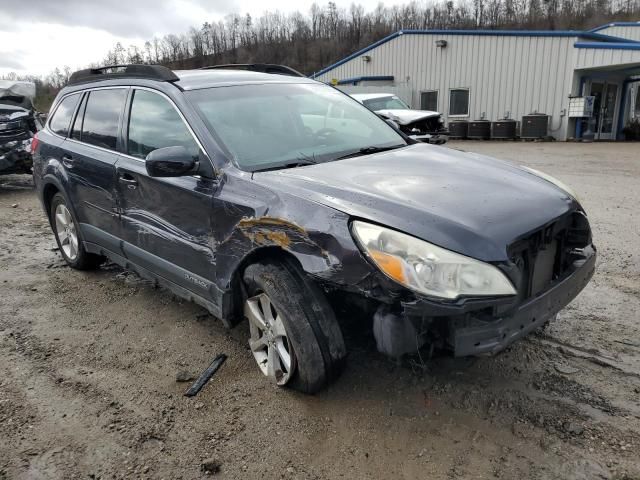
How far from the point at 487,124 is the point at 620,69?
499cm

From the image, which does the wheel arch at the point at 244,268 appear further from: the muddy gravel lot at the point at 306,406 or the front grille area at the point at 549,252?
the front grille area at the point at 549,252

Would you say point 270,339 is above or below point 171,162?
below

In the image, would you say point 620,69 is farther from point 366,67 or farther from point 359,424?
point 359,424

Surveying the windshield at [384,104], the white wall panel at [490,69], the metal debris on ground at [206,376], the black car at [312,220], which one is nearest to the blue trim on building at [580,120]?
the white wall panel at [490,69]

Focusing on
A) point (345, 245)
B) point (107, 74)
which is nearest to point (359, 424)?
point (345, 245)

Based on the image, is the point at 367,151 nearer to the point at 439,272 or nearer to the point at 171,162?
the point at 171,162

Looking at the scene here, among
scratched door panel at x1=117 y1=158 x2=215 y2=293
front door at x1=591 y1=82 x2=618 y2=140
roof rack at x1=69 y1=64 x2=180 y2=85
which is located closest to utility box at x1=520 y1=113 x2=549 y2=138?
front door at x1=591 y1=82 x2=618 y2=140

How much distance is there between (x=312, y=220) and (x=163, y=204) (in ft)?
4.25

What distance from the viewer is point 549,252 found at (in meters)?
2.64

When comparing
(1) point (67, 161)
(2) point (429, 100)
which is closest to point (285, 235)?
(1) point (67, 161)

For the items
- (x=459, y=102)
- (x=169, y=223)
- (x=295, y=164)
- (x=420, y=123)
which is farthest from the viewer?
(x=459, y=102)

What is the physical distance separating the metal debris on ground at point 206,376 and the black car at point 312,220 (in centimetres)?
30

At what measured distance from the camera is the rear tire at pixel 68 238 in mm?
4703

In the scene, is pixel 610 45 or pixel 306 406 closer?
pixel 306 406
